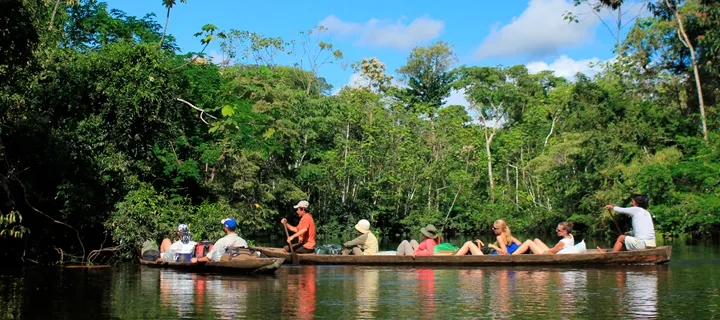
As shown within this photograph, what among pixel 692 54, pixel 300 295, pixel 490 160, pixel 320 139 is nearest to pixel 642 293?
pixel 300 295

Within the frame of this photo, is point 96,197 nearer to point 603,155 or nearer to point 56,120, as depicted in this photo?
point 56,120

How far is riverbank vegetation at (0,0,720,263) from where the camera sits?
17.1 meters

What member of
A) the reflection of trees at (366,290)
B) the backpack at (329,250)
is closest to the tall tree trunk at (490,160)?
the backpack at (329,250)

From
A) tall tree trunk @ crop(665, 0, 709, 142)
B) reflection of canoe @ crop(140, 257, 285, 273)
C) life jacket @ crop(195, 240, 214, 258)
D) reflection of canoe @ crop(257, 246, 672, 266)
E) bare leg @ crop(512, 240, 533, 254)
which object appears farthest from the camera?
tall tree trunk @ crop(665, 0, 709, 142)

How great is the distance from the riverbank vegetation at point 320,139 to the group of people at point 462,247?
188cm

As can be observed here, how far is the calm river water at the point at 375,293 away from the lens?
9164 mm

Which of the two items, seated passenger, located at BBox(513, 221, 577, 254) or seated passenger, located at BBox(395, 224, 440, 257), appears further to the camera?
seated passenger, located at BBox(395, 224, 440, 257)

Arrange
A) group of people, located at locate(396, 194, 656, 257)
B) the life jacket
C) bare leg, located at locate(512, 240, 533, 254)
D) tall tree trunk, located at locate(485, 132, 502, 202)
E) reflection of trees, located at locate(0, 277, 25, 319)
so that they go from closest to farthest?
reflection of trees, located at locate(0, 277, 25, 319) → group of people, located at locate(396, 194, 656, 257) → bare leg, located at locate(512, 240, 533, 254) → the life jacket → tall tree trunk, located at locate(485, 132, 502, 202)

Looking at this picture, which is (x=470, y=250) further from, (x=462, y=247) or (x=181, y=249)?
(x=181, y=249)

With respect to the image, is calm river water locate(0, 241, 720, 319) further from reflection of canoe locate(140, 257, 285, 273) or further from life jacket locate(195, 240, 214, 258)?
life jacket locate(195, 240, 214, 258)

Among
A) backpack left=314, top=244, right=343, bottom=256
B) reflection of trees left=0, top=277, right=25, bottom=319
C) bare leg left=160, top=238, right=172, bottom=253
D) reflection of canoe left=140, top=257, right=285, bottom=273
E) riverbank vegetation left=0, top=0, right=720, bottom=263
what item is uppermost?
riverbank vegetation left=0, top=0, right=720, bottom=263

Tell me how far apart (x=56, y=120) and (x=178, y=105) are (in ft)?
10.6

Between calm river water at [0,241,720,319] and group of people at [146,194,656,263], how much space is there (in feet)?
1.94

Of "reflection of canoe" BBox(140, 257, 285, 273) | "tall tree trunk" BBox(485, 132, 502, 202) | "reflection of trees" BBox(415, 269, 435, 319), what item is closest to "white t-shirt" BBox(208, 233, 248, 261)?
"reflection of canoe" BBox(140, 257, 285, 273)
